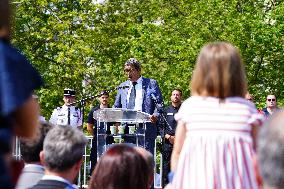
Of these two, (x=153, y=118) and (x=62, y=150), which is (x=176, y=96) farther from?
(x=62, y=150)

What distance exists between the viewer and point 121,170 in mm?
4785

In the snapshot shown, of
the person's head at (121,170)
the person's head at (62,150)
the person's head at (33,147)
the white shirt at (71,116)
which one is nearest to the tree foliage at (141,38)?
the white shirt at (71,116)

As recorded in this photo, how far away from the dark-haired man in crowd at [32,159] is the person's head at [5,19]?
8.94ft

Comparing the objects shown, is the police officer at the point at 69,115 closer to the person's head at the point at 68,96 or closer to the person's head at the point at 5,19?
the person's head at the point at 68,96

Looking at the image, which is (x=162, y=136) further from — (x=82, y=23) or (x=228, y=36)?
(x=82, y=23)

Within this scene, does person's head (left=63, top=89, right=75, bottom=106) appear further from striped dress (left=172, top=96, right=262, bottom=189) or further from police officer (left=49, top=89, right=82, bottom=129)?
striped dress (left=172, top=96, right=262, bottom=189)

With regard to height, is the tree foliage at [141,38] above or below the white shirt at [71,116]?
above

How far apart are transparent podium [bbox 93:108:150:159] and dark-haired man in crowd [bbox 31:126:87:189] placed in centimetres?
668

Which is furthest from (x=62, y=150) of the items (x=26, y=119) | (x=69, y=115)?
(x=69, y=115)

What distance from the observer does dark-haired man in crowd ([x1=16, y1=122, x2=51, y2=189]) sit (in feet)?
18.1

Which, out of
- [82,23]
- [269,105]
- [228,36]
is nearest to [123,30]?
[82,23]

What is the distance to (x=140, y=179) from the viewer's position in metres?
4.85

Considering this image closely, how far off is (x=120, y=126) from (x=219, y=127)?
23.9ft

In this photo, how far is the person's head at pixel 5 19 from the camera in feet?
9.20
